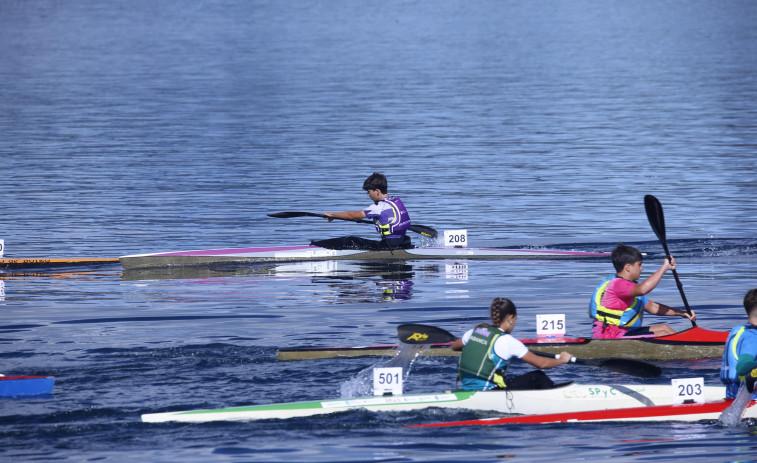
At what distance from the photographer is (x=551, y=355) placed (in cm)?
1232

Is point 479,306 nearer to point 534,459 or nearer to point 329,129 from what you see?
point 534,459

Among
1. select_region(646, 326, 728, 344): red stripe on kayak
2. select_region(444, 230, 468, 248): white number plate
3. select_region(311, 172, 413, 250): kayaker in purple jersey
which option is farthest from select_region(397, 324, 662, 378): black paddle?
select_region(444, 230, 468, 248): white number plate

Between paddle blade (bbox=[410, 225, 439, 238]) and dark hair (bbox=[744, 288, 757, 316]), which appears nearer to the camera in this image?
dark hair (bbox=[744, 288, 757, 316])

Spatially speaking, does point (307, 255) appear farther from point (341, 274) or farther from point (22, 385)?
point (22, 385)

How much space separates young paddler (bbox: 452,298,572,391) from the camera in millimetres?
11352


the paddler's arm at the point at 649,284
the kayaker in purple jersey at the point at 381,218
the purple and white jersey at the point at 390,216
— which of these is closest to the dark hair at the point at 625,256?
the paddler's arm at the point at 649,284

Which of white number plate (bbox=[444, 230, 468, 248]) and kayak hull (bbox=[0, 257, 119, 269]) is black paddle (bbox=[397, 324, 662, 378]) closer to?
white number plate (bbox=[444, 230, 468, 248])

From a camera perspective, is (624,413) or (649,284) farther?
(649,284)

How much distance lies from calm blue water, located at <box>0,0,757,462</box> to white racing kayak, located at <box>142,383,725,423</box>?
130 millimetres

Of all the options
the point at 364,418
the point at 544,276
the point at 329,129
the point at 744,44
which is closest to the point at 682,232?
the point at 544,276

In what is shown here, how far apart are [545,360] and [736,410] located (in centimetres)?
187

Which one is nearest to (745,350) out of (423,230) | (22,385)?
(22,385)

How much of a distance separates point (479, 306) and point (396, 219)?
11.2ft

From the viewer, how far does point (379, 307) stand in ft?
58.0
